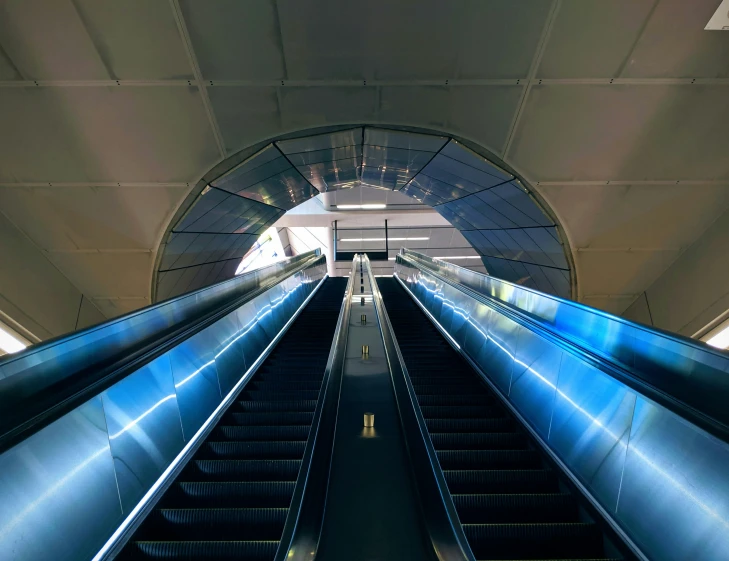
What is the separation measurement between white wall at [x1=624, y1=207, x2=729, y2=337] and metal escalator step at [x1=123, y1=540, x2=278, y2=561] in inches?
342

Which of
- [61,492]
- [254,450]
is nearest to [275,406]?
[254,450]

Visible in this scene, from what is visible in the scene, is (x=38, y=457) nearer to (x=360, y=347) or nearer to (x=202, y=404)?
(x=202, y=404)

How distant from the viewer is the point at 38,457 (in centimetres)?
195

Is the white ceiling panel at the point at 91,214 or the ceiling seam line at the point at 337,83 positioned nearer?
the ceiling seam line at the point at 337,83

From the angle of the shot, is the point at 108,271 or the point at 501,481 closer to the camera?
the point at 501,481

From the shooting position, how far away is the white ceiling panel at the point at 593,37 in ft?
18.5

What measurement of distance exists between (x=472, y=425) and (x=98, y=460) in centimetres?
276

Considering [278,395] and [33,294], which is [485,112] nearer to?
[278,395]

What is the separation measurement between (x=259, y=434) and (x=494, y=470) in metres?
1.82

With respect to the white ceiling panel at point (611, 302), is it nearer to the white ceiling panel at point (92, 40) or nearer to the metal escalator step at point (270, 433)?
the metal escalator step at point (270, 433)

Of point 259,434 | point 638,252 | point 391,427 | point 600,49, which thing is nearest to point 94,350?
point 259,434


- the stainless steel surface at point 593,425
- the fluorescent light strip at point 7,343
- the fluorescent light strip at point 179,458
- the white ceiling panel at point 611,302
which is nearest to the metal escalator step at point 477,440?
the stainless steel surface at point 593,425

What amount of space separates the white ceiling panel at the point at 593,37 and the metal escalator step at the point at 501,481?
219 inches

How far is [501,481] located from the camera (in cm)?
298
